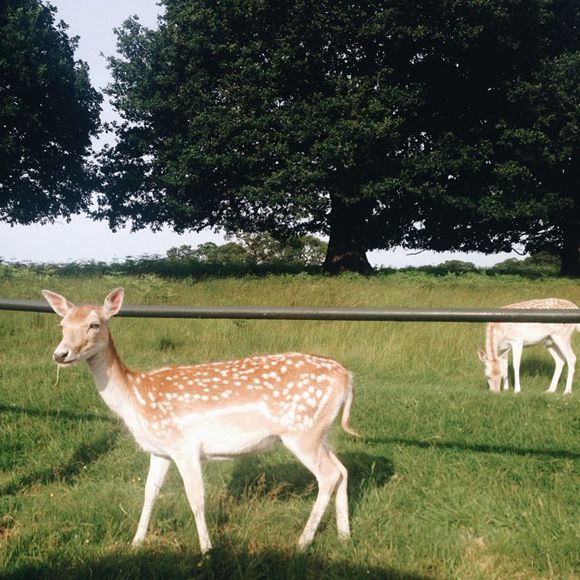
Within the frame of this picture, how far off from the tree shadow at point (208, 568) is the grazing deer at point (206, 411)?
104mm

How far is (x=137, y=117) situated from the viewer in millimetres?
24109

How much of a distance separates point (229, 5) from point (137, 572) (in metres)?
20.3

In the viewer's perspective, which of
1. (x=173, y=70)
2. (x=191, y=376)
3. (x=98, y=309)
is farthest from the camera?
(x=173, y=70)

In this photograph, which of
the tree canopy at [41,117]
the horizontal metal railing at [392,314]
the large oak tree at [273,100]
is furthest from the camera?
the tree canopy at [41,117]

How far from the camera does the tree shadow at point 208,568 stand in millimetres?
3213

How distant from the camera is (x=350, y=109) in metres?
20.5

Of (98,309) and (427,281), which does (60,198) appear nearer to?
(427,281)

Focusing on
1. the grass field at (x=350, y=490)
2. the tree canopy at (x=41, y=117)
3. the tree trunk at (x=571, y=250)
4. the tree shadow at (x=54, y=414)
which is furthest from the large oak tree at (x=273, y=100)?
the tree shadow at (x=54, y=414)

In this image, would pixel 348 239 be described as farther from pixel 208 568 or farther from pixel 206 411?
pixel 208 568

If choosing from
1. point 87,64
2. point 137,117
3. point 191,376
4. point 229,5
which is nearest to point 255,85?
point 229,5

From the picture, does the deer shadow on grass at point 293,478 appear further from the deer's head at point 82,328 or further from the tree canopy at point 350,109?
the tree canopy at point 350,109

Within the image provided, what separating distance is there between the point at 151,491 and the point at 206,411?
0.60 metres

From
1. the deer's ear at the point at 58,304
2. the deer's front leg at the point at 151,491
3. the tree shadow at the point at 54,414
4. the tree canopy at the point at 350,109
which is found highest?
the tree canopy at the point at 350,109

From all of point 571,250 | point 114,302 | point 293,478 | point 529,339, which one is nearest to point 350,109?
point 529,339
